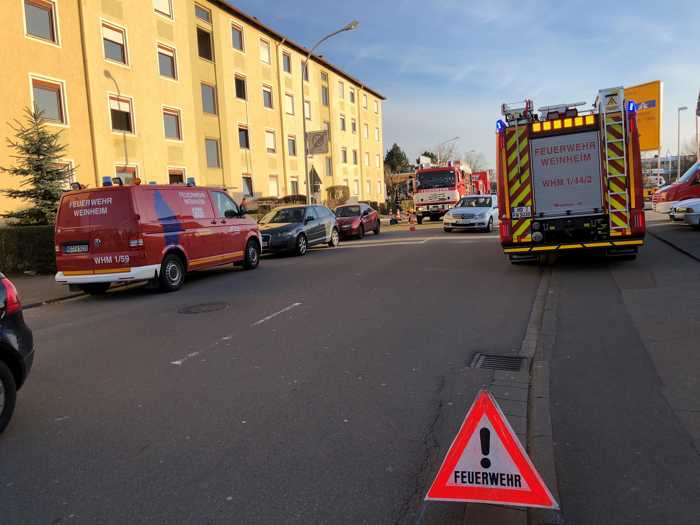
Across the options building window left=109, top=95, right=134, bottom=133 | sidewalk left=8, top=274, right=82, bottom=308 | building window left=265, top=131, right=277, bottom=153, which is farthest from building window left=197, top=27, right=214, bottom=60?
sidewalk left=8, top=274, right=82, bottom=308

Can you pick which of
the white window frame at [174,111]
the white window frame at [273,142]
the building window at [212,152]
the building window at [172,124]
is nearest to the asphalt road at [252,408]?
the white window frame at [174,111]

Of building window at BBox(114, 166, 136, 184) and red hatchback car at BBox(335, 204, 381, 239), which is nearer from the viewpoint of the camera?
building window at BBox(114, 166, 136, 184)

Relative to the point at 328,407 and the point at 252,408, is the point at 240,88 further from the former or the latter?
the point at 328,407

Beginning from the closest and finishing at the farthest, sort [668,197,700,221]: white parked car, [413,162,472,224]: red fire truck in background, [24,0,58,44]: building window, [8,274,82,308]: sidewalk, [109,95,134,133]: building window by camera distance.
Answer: [8,274,82,308]: sidewalk, [668,197,700,221]: white parked car, [24,0,58,44]: building window, [109,95,134,133]: building window, [413,162,472,224]: red fire truck in background

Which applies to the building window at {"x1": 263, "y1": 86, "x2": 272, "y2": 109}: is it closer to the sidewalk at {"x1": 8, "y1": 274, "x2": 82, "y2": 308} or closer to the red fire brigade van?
the sidewalk at {"x1": 8, "y1": 274, "x2": 82, "y2": 308}

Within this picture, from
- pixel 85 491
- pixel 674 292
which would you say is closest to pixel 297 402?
pixel 85 491

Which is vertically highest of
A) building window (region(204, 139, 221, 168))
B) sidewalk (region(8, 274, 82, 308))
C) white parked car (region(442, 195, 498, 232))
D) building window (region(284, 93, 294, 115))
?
building window (region(284, 93, 294, 115))

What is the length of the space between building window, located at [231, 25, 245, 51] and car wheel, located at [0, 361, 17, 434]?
99.0ft

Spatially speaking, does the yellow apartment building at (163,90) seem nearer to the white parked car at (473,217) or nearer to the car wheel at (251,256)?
the white parked car at (473,217)

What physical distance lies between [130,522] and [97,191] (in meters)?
8.15

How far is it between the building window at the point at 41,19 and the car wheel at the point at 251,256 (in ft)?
40.2

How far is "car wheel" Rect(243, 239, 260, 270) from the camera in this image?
44.6ft

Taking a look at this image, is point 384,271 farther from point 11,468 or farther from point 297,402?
point 11,468

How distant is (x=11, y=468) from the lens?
3.46 meters
